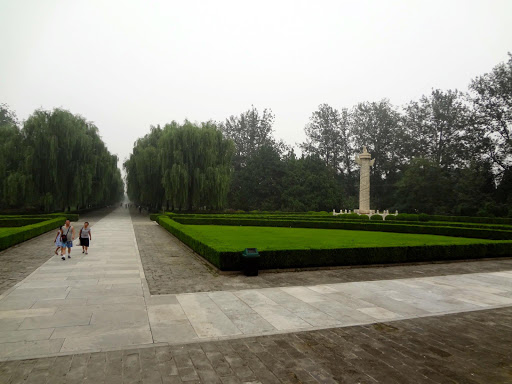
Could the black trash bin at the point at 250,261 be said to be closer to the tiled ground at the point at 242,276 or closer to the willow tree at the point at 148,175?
the tiled ground at the point at 242,276

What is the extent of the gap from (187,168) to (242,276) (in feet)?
92.1

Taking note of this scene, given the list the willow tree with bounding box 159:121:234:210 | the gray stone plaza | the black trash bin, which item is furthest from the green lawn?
the willow tree with bounding box 159:121:234:210

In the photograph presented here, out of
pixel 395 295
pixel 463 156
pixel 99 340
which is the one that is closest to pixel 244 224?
pixel 395 295

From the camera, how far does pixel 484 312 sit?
718 centimetres

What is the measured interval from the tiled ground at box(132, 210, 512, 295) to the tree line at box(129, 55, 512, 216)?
2414 cm

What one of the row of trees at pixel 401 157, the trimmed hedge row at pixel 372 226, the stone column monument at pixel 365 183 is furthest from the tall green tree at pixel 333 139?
the trimmed hedge row at pixel 372 226

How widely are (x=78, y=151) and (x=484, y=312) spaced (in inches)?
1398

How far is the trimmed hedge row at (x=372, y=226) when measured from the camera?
20.9 m

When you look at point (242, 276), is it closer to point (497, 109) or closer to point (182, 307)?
point (182, 307)

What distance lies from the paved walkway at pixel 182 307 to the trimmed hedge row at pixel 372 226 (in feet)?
39.3

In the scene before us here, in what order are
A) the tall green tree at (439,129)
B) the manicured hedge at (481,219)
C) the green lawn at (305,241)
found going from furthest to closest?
the tall green tree at (439,129) < the manicured hedge at (481,219) < the green lawn at (305,241)

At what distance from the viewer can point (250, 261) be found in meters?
10.2

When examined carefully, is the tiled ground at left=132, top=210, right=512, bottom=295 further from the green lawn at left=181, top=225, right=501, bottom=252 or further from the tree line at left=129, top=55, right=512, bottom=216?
the tree line at left=129, top=55, right=512, bottom=216

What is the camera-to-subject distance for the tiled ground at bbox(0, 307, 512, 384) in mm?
4254
